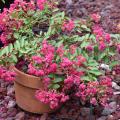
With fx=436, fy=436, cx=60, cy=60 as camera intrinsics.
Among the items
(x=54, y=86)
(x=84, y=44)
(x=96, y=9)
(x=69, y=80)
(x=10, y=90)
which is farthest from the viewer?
(x=96, y=9)

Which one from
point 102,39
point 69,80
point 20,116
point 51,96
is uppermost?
point 102,39

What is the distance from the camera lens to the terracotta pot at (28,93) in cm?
297

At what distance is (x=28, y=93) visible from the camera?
10.1 feet

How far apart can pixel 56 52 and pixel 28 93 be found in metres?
0.40

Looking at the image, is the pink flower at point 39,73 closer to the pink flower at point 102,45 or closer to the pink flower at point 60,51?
the pink flower at point 60,51

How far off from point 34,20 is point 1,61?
0.49 meters

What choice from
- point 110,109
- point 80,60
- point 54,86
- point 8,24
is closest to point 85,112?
point 110,109

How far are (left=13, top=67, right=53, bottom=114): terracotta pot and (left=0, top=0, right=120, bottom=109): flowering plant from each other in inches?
2.7

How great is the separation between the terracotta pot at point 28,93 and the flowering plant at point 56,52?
0.23 ft

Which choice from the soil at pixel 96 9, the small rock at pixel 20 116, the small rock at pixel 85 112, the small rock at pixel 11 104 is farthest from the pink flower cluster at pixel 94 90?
the soil at pixel 96 9

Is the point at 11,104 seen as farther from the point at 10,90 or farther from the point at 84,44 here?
the point at 84,44

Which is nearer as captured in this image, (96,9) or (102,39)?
(102,39)

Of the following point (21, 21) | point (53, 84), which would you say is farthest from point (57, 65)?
point (21, 21)

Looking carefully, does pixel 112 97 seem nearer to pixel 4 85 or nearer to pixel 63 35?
pixel 63 35
